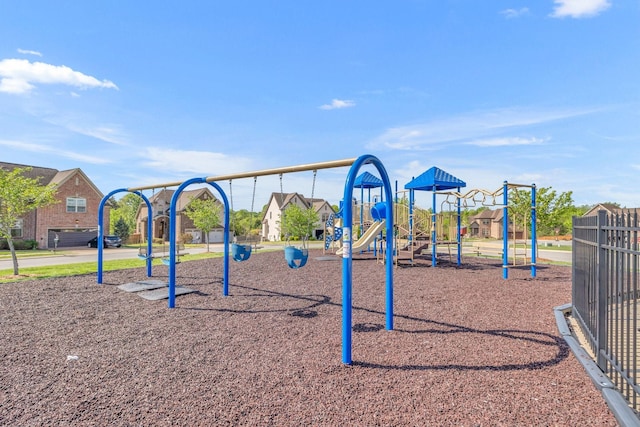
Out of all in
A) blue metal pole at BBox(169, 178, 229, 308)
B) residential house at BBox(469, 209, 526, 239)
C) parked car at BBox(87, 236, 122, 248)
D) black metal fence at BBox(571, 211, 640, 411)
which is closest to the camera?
black metal fence at BBox(571, 211, 640, 411)

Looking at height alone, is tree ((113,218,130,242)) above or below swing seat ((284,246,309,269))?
below

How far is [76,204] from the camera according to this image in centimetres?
3478

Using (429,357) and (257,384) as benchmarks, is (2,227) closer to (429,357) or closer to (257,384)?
(257,384)

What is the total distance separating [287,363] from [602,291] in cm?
424

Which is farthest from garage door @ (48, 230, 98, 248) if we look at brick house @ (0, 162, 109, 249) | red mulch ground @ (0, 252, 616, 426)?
red mulch ground @ (0, 252, 616, 426)

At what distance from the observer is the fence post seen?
4.53 metres

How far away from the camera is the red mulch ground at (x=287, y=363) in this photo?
3.52 m

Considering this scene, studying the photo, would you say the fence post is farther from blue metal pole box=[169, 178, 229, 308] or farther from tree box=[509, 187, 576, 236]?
tree box=[509, 187, 576, 236]

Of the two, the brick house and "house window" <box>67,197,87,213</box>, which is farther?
"house window" <box>67,197,87,213</box>

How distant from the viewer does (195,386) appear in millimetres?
4078

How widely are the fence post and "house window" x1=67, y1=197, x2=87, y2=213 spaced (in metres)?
40.6

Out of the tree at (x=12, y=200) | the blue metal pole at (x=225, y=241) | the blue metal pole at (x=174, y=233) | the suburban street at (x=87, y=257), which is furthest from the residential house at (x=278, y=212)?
the blue metal pole at (x=174, y=233)

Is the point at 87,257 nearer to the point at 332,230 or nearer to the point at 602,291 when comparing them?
the point at 332,230

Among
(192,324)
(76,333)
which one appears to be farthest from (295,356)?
(76,333)
